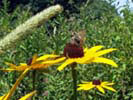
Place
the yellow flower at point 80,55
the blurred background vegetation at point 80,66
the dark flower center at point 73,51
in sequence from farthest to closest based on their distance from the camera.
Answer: the blurred background vegetation at point 80,66 < the dark flower center at point 73,51 < the yellow flower at point 80,55

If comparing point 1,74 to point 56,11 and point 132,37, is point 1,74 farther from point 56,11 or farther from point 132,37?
point 56,11

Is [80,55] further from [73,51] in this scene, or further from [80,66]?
[80,66]

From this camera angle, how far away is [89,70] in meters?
3.25

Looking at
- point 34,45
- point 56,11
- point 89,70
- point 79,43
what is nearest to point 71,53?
point 79,43

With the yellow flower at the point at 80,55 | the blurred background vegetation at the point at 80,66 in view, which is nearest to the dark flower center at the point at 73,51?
the yellow flower at the point at 80,55

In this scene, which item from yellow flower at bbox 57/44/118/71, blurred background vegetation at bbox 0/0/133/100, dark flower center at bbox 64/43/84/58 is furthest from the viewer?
blurred background vegetation at bbox 0/0/133/100

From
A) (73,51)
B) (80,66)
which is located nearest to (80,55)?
(73,51)

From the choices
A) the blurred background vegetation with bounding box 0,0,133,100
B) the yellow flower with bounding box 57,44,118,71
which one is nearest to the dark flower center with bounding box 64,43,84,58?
the yellow flower with bounding box 57,44,118,71

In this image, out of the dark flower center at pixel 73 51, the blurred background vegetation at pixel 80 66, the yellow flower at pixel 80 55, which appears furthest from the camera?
the blurred background vegetation at pixel 80 66

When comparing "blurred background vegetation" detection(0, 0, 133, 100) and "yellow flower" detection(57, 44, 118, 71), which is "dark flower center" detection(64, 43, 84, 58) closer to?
"yellow flower" detection(57, 44, 118, 71)

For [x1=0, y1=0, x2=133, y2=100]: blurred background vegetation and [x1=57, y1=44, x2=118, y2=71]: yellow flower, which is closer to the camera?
[x1=57, y1=44, x2=118, y2=71]: yellow flower

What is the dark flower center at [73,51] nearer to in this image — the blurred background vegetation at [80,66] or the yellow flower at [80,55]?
the yellow flower at [80,55]

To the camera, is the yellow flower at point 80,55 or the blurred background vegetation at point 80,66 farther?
the blurred background vegetation at point 80,66

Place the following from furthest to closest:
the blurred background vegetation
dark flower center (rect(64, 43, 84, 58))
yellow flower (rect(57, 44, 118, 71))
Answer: the blurred background vegetation < dark flower center (rect(64, 43, 84, 58)) < yellow flower (rect(57, 44, 118, 71))
